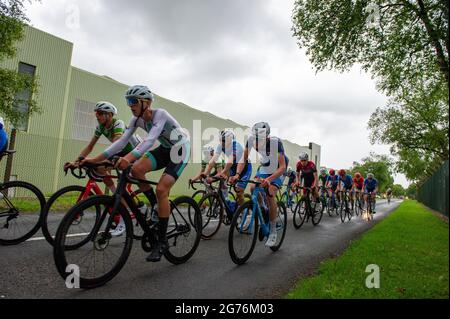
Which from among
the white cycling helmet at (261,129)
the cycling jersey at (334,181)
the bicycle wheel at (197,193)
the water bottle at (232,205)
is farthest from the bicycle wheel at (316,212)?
the white cycling helmet at (261,129)

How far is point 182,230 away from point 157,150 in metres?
1.18

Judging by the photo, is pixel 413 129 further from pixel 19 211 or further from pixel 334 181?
pixel 19 211

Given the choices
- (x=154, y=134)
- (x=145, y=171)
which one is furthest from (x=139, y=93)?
(x=145, y=171)

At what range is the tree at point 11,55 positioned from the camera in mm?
12062

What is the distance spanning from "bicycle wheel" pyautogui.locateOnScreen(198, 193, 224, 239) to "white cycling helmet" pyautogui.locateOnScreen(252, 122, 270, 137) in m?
1.77

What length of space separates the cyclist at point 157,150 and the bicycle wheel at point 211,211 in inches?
88.1

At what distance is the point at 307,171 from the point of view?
31.4 feet

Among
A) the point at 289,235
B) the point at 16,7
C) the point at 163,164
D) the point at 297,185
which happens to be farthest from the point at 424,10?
the point at 16,7

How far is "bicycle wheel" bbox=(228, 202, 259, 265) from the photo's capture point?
445cm

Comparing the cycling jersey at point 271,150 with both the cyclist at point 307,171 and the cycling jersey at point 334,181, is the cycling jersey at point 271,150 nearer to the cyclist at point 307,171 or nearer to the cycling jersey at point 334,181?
the cyclist at point 307,171

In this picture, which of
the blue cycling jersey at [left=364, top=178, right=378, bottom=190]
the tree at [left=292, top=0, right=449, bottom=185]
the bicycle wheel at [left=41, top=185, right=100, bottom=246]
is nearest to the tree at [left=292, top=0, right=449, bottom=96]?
the tree at [left=292, top=0, right=449, bottom=185]

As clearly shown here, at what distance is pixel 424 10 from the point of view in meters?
11.2
